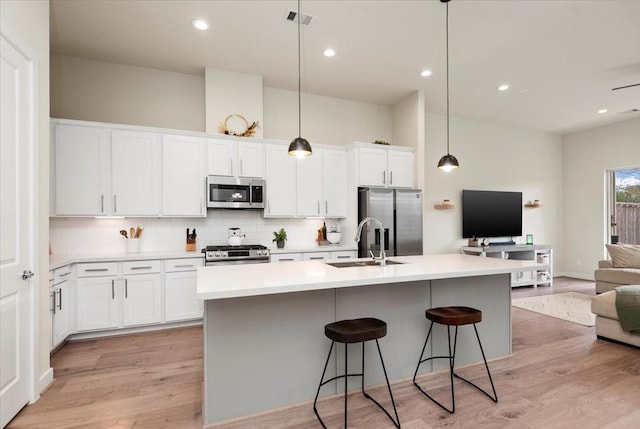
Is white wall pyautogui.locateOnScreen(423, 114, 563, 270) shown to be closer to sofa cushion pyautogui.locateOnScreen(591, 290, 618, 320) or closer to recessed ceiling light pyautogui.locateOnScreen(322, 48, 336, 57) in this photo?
sofa cushion pyautogui.locateOnScreen(591, 290, 618, 320)

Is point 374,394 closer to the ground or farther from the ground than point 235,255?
closer to the ground

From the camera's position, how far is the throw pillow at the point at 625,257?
5.00 metres

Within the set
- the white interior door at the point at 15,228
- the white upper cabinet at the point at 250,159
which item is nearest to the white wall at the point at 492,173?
the white upper cabinet at the point at 250,159

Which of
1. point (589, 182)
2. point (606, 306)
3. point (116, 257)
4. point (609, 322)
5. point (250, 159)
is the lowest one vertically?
point (609, 322)

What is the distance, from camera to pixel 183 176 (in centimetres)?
423

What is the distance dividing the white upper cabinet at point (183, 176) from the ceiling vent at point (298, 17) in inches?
73.8

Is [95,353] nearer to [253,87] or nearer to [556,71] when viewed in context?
[253,87]

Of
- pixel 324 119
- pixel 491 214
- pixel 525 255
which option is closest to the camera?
pixel 324 119

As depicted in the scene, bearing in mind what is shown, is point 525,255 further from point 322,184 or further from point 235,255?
point 235,255

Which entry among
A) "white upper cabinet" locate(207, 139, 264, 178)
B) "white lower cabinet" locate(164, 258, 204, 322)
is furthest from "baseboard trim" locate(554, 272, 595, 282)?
"white lower cabinet" locate(164, 258, 204, 322)

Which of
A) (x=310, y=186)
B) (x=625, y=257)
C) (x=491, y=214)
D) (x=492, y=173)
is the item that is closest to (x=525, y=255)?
(x=491, y=214)

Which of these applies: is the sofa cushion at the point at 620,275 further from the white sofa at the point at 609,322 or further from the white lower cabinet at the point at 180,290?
the white lower cabinet at the point at 180,290

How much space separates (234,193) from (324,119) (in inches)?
79.9

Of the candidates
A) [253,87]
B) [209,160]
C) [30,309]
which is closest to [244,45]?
[253,87]
